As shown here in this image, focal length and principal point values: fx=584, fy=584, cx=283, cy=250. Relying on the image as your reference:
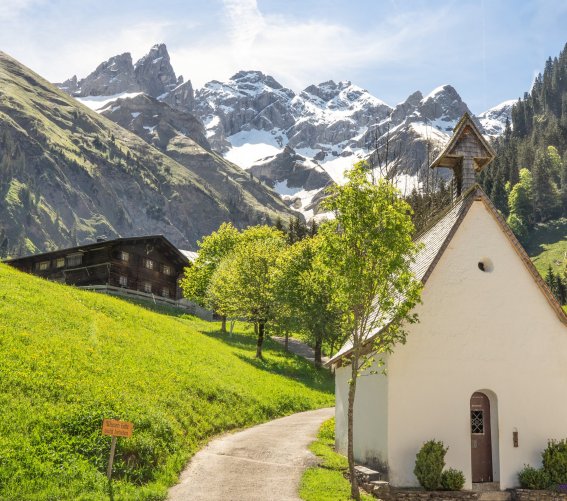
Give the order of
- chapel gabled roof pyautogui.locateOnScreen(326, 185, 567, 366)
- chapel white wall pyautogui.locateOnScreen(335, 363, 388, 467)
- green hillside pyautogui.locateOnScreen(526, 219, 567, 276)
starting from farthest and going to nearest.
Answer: green hillside pyautogui.locateOnScreen(526, 219, 567, 276), chapel gabled roof pyautogui.locateOnScreen(326, 185, 567, 366), chapel white wall pyautogui.locateOnScreen(335, 363, 388, 467)

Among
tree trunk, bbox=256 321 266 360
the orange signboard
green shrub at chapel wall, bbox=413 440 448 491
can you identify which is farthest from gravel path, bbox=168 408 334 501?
tree trunk, bbox=256 321 266 360

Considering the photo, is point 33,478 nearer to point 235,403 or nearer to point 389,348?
point 389,348

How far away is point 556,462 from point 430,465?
16.6 ft

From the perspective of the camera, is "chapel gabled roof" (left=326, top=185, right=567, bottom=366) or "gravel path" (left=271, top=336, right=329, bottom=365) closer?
"chapel gabled roof" (left=326, top=185, right=567, bottom=366)

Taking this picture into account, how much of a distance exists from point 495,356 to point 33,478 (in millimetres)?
15935

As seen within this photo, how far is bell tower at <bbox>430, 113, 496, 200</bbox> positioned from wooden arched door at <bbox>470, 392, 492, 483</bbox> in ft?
28.1

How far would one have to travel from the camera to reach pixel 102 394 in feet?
69.5

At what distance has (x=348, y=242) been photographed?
1923cm

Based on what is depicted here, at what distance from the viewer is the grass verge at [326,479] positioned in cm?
1797

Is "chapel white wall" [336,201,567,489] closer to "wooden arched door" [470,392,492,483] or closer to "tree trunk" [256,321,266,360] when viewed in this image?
"wooden arched door" [470,392,492,483]

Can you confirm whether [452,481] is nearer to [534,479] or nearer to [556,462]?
[534,479]

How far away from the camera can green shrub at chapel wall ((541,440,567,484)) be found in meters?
20.8

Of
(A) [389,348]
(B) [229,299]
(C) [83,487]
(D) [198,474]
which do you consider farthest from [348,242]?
(B) [229,299]

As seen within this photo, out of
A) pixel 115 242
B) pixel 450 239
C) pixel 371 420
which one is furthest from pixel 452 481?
pixel 115 242
